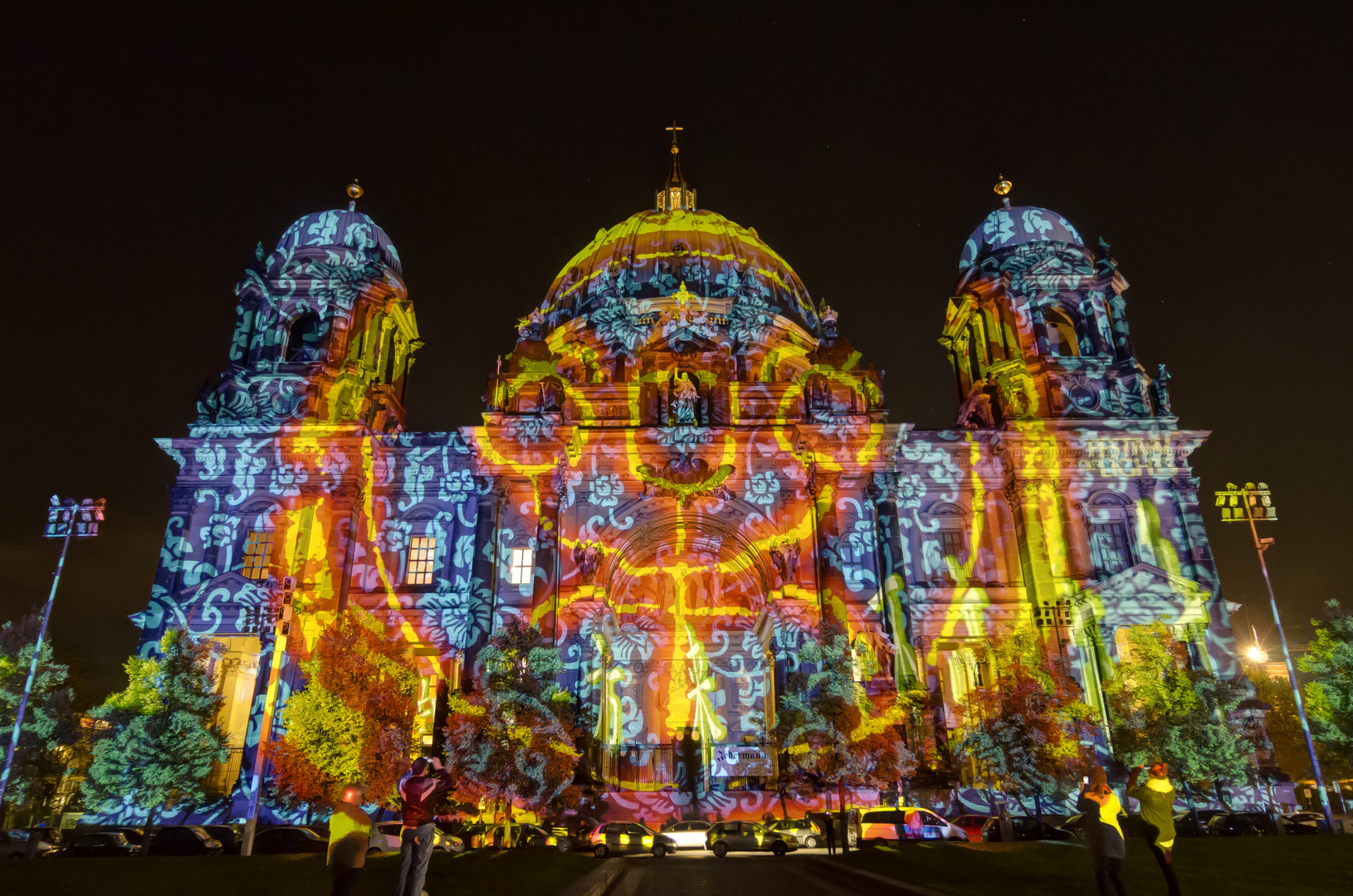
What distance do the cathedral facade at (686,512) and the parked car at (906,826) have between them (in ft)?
19.4

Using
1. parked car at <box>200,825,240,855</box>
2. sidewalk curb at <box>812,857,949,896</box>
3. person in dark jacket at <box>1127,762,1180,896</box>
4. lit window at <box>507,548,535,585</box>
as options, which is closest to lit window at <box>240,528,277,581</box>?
lit window at <box>507,548,535,585</box>

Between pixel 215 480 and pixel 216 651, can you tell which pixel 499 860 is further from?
pixel 215 480

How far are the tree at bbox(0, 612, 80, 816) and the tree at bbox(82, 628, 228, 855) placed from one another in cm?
640

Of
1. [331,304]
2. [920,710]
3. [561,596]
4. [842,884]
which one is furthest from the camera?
[331,304]

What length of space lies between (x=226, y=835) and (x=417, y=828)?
85.9 ft

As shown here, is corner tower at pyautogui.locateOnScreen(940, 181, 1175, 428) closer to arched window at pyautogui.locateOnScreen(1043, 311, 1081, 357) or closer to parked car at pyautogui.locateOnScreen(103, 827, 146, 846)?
arched window at pyautogui.locateOnScreen(1043, 311, 1081, 357)

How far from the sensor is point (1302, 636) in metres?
100

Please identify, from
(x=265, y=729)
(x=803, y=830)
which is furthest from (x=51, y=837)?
(x=803, y=830)

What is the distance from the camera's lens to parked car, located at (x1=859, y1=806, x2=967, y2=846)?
28703 mm

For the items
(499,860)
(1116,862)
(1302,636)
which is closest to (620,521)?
(499,860)

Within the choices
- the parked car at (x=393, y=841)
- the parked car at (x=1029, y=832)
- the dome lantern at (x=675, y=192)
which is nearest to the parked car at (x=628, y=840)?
the parked car at (x=393, y=841)

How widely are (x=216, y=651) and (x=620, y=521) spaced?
18374 millimetres

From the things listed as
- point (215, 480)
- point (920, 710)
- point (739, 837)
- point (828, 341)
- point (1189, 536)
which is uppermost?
point (828, 341)

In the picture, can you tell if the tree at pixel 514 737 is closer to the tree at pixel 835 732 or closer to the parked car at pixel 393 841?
the parked car at pixel 393 841
